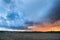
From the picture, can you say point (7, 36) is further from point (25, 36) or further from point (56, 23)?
point (56, 23)

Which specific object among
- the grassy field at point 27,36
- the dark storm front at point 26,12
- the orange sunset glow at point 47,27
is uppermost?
the dark storm front at point 26,12

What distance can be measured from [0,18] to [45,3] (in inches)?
22.8

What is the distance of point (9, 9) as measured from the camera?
Answer: 1.97 metres

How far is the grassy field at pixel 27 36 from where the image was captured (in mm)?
1900

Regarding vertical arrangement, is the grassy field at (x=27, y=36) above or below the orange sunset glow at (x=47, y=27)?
below

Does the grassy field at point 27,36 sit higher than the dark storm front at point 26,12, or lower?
lower

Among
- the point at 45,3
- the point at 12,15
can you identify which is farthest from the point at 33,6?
the point at 12,15

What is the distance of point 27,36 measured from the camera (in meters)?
1.92

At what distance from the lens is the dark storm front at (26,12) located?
1947 mm

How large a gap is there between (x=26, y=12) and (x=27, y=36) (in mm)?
289

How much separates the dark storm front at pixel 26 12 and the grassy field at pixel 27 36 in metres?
0.09

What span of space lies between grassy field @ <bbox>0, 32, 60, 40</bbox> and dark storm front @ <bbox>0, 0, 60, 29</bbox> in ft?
0.28

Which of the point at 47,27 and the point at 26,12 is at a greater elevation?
the point at 26,12

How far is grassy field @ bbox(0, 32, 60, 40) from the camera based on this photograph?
1.90 meters
